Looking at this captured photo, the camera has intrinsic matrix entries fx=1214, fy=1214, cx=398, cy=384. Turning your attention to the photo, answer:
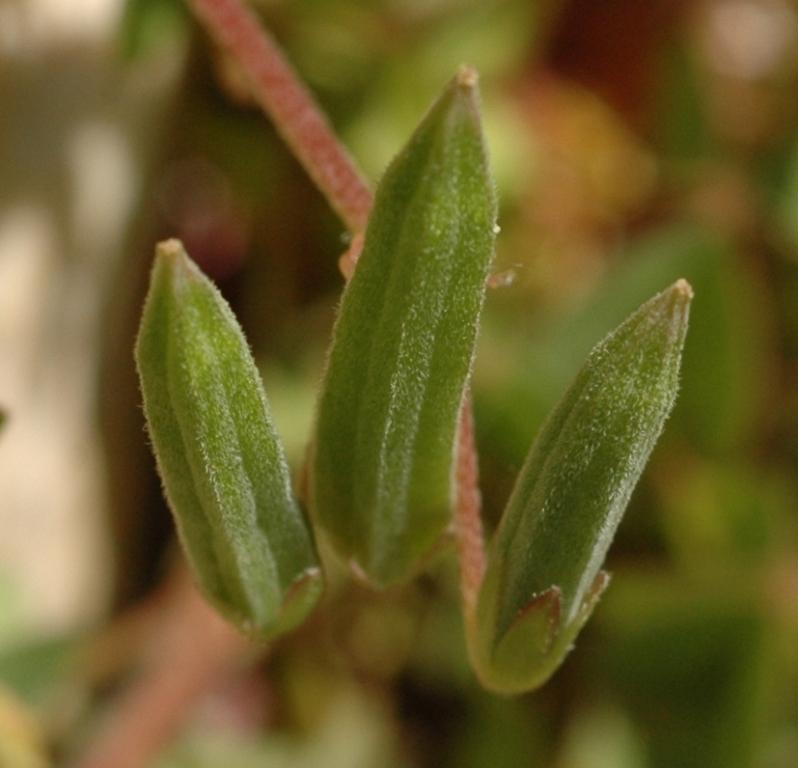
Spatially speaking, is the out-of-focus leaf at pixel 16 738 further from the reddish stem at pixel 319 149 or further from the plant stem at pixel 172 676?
the reddish stem at pixel 319 149

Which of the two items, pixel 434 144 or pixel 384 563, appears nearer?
pixel 434 144

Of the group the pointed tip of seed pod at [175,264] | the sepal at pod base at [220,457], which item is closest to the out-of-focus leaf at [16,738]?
the sepal at pod base at [220,457]

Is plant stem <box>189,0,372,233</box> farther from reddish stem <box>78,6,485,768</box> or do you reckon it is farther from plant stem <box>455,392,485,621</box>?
plant stem <box>455,392,485,621</box>

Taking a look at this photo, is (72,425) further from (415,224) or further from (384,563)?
(415,224)

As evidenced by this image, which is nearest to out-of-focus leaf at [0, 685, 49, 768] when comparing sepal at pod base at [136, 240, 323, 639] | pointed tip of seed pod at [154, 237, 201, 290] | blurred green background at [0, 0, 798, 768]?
blurred green background at [0, 0, 798, 768]

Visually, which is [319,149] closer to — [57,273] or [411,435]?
[411,435]

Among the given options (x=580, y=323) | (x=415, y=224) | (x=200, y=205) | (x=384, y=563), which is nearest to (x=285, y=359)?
(x=200, y=205)
